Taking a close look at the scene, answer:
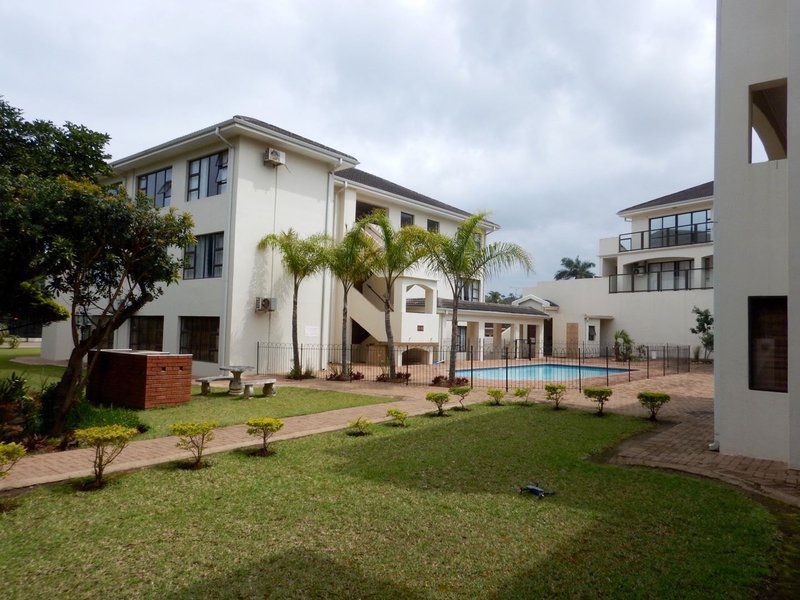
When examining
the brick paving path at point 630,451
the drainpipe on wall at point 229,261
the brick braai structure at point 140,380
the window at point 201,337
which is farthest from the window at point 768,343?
the window at point 201,337

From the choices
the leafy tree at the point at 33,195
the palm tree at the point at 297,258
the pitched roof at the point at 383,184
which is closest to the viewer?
the leafy tree at the point at 33,195

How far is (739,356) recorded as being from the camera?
296 inches

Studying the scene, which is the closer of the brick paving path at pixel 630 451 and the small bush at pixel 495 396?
the brick paving path at pixel 630 451

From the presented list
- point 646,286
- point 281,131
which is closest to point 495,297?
point 646,286

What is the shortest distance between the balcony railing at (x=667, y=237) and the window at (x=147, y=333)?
28.9 m

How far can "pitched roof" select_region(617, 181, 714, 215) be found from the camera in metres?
31.8

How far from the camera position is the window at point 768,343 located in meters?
7.28

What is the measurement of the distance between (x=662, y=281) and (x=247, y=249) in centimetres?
2613

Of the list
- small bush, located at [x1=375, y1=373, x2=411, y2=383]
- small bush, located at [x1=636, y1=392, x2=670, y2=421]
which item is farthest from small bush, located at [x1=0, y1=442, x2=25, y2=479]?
small bush, located at [x1=375, y1=373, x2=411, y2=383]

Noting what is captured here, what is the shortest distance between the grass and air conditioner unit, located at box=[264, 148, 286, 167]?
13.7 metres

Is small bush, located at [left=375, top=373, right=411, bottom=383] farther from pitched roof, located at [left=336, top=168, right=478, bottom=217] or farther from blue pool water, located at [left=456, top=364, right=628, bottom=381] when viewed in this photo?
pitched roof, located at [left=336, top=168, right=478, bottom=217]

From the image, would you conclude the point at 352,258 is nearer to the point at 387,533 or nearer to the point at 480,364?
the point at 480,364

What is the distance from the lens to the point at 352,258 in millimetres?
17250

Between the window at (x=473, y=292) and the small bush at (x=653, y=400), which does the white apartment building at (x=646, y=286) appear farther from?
the small bush at (x=653, y=400)
